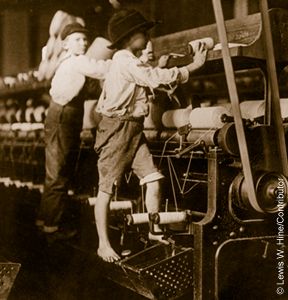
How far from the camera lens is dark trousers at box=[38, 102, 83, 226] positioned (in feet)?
10.2

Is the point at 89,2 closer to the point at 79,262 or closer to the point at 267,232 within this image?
the point at 79,262

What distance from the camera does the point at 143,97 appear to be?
8.31 feet

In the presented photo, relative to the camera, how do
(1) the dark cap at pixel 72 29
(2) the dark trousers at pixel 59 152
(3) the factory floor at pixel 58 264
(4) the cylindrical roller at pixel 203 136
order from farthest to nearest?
(2) the dark trousers at pixel 59 152 < (1) the dark cap at pixel 72 29 < (3) the factory floor at pixel 58 264 < (4) the cylindrical roller at pixel 203 136

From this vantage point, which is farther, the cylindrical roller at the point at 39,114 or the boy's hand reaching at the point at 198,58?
the cylindrical roller at the point at 39,114

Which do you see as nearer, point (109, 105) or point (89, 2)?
point (109, 105)

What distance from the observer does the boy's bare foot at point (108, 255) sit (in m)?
2.46

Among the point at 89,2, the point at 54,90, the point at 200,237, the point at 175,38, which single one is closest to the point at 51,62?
the point at 54,90

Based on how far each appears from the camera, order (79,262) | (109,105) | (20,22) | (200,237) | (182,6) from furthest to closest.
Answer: (182,6), (20,22), (79,262), (109,105), (200,237)

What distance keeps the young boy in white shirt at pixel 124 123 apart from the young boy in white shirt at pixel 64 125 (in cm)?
44

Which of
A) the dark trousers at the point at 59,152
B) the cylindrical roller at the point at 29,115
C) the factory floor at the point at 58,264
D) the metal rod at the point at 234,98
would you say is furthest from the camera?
the cylindrical roller at the point at 29,115

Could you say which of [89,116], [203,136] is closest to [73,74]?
[89,116]

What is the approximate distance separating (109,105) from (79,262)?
937 mm

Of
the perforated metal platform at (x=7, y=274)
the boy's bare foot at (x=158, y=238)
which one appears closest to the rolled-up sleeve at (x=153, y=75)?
the boy's bare foot at (x=158, y=238)

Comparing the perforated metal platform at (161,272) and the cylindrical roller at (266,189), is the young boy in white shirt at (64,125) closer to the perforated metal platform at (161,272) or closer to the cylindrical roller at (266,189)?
the perforated metal platform at (161,272)
